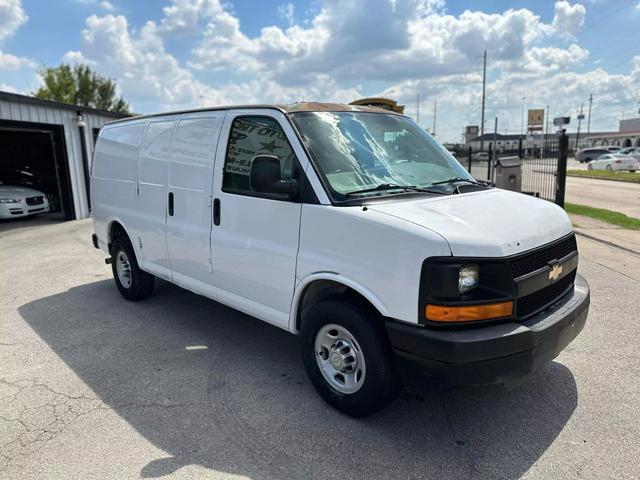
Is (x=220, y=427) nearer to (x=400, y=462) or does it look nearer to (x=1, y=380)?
(x=400, y=462)

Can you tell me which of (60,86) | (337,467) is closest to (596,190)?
(337,467)

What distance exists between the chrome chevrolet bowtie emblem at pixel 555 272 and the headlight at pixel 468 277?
2.28 feet

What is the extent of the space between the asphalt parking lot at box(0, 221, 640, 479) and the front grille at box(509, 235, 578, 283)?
2.91 ft

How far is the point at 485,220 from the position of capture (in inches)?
119

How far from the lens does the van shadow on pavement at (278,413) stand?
291 centimetres

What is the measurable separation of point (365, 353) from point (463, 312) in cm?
69

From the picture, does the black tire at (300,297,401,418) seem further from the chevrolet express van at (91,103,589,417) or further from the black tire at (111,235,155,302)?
the black tire at (111,235,155,302)

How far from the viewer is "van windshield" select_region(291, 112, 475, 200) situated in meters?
3.48

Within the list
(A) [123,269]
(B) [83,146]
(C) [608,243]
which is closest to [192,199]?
(A) [123,269]

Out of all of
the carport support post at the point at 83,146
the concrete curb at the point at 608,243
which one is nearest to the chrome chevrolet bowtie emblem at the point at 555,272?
the concrete curb at the point at 608,243

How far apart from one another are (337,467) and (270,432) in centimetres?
57

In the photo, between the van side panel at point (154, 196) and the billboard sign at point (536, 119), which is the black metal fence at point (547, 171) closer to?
the van side panel at point (154, 196)

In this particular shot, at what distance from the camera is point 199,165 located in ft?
14.6

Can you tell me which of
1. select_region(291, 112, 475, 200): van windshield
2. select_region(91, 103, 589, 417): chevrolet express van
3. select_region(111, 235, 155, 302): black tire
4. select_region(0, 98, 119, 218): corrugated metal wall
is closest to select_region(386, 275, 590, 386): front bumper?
select_region(91, 103, 589, 417): chevrolet express van
